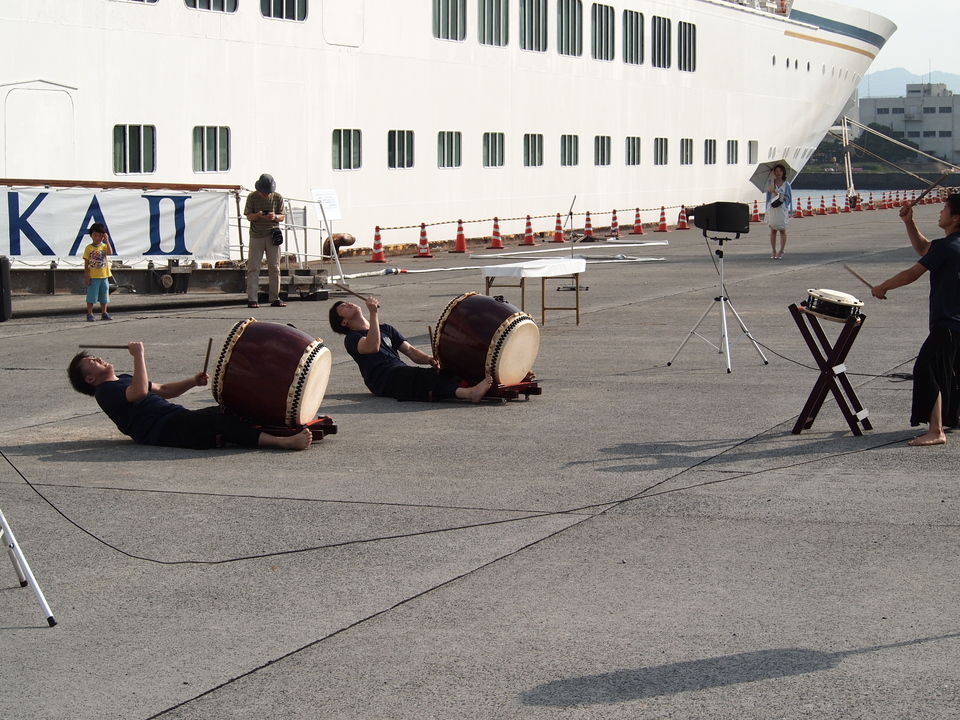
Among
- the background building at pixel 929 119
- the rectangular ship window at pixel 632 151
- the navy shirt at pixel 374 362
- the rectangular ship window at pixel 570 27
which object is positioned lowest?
the navy shirt at pixel 374 362

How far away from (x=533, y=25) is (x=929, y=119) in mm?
132782

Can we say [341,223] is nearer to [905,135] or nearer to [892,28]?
[892,28]

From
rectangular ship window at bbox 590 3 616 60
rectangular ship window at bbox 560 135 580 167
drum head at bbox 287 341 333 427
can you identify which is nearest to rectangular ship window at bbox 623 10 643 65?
rectangular ship window at bbox 590 3 616 60

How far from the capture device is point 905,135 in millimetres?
159500

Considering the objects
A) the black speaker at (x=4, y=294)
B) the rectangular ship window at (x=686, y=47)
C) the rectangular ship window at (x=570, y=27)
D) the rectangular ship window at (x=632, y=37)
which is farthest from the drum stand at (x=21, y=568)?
the rectangular ship window at (x=686, y=47)

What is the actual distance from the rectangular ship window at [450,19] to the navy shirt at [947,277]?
89.8ft

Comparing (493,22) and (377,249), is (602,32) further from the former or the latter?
(377,249)

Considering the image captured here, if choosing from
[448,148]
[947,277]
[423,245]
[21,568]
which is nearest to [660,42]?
[448,148]

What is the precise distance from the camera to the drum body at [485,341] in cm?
1104

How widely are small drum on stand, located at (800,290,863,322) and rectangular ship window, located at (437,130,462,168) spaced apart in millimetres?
26410

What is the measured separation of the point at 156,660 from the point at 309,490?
2.87 metres

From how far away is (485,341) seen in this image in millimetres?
11078

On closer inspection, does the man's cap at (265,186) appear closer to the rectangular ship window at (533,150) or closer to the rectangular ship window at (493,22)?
the rectangular ship window at (493,22)

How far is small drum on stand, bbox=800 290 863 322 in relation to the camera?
30.7ft
